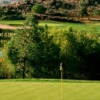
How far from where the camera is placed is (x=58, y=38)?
39.4 metres

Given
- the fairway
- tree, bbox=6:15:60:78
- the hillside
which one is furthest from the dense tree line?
the hillside

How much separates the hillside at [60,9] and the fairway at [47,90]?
81.8 meters

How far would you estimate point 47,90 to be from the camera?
20797 mm

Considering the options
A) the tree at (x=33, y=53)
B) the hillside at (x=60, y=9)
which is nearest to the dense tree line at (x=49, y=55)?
the tree at (x=33, y=53)

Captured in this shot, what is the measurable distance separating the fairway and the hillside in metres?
81.8

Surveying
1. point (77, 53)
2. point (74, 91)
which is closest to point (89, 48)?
point (77, 53)

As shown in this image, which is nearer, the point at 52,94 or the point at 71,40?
the point at 52,94

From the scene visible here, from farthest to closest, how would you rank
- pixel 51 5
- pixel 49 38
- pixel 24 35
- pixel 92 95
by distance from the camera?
pixel 51 5
pixel 49 38
pixel 24 35
pixel 92 95

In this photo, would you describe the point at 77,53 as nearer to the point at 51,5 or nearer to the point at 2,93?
the point at 2,93

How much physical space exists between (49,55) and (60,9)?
3530 inches

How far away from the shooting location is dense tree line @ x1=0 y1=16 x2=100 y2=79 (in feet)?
117

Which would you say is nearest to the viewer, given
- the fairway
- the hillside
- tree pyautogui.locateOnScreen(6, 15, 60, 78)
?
the fairway

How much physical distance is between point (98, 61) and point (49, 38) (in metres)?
6.02

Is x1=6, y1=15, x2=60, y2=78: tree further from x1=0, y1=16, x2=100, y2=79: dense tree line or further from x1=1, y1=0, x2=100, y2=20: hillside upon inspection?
x1=1, y1=0, x2=100, y2=20: hillside
